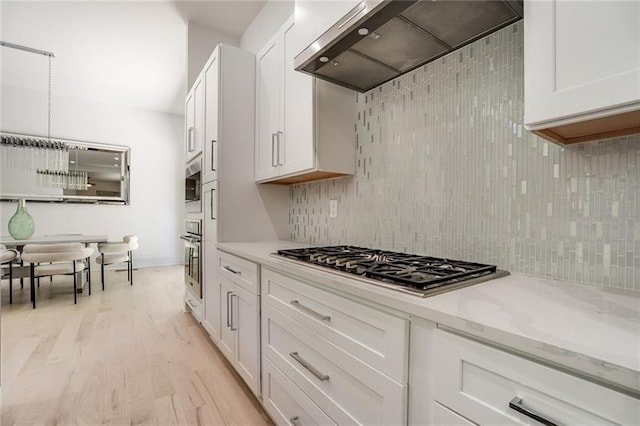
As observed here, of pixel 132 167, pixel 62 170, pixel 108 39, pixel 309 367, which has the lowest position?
pixel 309 367

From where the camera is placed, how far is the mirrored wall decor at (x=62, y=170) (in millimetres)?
4562

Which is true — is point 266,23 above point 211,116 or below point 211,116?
above

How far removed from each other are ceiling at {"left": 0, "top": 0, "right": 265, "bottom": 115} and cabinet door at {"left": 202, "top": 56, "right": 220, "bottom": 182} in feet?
3.43

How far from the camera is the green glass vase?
354cm

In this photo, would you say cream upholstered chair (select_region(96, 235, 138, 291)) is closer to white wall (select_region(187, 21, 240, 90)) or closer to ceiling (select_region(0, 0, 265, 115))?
ceiling (select_region(0, 0, 265, 115))

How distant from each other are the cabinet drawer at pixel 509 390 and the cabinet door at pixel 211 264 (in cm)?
177

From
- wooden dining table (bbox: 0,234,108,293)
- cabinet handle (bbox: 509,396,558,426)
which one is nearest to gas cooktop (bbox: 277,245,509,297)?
cabinet handle (bbox: 509,396,558,426)

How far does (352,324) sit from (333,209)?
3.67 ft

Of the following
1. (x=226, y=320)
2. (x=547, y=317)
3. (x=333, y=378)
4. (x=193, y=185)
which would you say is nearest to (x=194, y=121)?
(x=193, y=185)

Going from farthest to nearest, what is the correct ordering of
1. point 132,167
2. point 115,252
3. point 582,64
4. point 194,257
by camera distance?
point 132,167 < point 115,252 < point 194,257 < point 582,64

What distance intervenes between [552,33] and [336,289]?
2.99ft

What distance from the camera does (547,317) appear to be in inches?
24.6

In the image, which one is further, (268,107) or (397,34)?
(268,107)

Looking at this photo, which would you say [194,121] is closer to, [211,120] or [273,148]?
[211,120]
